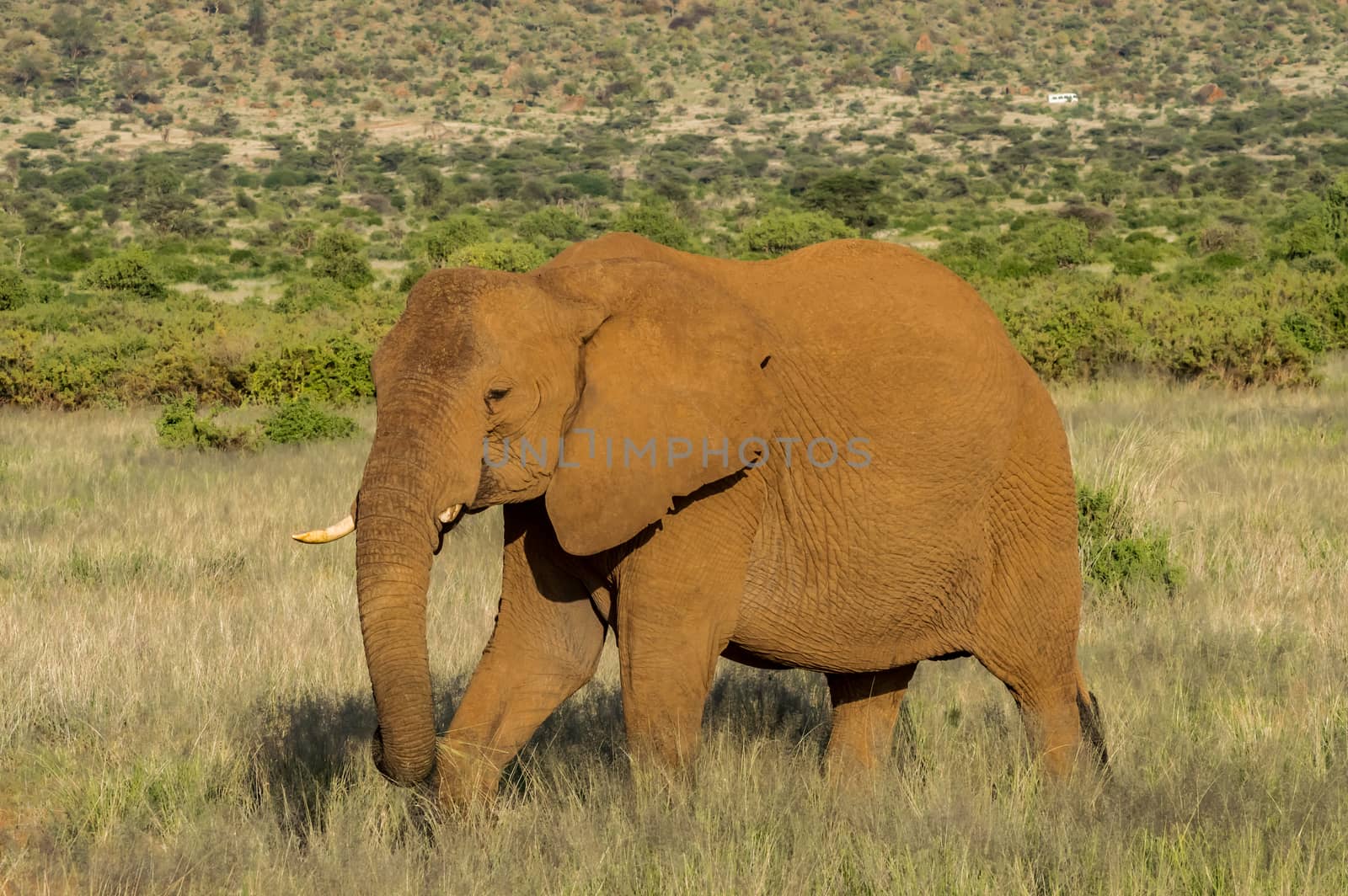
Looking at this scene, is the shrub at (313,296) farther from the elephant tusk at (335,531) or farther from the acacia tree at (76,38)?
the acacia tree at (76,38)

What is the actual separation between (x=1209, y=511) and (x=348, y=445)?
24.2 ft

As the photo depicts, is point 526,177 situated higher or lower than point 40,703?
lower

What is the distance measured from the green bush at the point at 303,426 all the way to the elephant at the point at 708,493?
31.6ft

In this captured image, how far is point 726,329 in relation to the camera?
4.20 meters

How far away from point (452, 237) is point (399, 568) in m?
34.7

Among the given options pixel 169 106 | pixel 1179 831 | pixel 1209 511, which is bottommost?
pixel 169 106

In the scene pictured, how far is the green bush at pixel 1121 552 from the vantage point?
27.0 feet

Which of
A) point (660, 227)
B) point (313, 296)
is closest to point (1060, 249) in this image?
point (660, 227)

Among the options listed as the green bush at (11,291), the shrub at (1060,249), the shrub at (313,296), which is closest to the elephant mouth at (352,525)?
the shrub at (313,296)

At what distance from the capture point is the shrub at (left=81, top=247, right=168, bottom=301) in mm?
30609

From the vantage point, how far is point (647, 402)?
410 cm

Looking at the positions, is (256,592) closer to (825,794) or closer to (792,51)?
(825,794)

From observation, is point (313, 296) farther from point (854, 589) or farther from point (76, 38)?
point (76, 38)

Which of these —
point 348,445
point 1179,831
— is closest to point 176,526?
point 348,445
